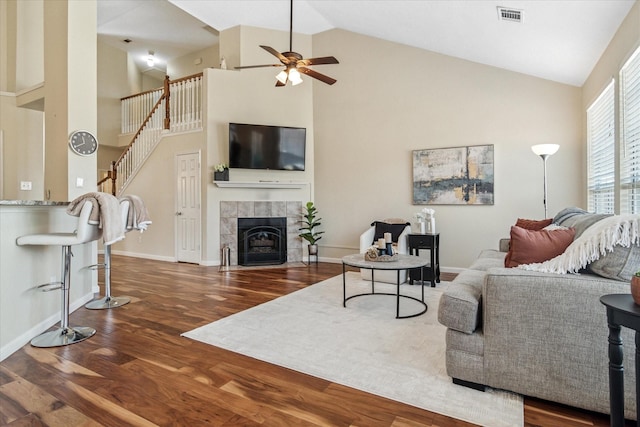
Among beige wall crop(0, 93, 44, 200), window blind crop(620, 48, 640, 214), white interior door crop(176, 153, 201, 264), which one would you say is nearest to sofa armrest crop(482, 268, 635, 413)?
window blind crop(620, 48, 640, 214)

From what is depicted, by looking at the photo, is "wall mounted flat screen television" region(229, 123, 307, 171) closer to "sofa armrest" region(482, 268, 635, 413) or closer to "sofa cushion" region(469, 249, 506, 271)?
"sofa cushion" region(469, 249, 506, 271)

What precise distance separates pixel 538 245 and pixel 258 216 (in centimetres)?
465

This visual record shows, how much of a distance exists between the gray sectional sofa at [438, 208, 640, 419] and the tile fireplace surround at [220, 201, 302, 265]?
4.51 m

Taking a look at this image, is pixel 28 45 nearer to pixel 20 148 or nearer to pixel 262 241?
pixel 20 148

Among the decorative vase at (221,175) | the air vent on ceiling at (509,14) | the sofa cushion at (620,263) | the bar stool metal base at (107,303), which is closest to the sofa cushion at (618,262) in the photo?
the sofa cushion at (620,263)

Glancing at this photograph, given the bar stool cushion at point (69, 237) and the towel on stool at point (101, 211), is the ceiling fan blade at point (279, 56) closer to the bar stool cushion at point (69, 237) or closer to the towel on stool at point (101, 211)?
the towel on stool at point (101, 211)

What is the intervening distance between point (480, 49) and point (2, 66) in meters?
6.77

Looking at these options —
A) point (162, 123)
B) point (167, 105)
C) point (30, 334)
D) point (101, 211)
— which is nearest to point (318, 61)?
point (101, 211)

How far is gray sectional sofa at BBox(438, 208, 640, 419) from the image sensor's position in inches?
65.9

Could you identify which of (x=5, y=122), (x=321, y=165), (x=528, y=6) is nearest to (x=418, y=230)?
(x=321, y=165)

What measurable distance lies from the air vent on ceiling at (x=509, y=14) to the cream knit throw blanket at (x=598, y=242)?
2478 mm

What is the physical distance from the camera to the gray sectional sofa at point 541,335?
5.49 feet

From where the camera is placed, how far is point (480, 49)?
179 inches

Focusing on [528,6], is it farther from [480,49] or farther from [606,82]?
[480,49]
